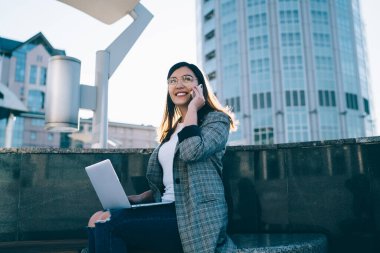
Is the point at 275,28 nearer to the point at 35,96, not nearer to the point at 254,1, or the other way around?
the point at 254,1

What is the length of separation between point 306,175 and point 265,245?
1.11 metres

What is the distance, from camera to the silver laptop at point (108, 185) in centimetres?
209

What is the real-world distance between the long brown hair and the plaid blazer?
0.75 feet

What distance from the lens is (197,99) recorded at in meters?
2.47

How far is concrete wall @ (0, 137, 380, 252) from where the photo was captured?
3129 mm

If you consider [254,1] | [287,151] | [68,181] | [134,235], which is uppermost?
[254,1]

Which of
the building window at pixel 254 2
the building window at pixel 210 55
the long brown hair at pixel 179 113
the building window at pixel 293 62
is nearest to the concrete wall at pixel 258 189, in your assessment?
the long brown hair at pixel 179 113

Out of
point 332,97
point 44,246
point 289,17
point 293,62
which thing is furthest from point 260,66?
point 44,246

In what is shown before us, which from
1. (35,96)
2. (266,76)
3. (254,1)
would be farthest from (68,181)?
(35,96)

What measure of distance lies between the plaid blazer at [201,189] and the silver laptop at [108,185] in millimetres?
196

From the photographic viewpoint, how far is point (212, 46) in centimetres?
4606

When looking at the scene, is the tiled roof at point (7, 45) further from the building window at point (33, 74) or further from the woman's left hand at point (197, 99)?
the woman's left hand at point (197, 99)

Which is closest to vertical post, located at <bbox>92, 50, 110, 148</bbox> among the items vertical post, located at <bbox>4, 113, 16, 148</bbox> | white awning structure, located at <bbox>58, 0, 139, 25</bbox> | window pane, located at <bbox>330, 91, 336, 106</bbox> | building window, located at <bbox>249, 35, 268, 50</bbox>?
white awning structure, located at <bbox>58, 0, 139, 25</bbox>

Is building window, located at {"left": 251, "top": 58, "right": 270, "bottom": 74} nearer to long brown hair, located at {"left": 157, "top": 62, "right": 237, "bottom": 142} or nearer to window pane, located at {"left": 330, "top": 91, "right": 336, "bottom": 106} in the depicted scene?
window pane, located at {"left": 330, "top": 91, "right": 336, "bottom": 106}
